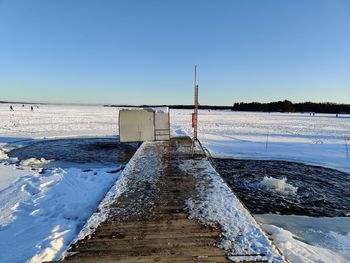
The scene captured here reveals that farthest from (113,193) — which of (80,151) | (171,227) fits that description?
(80,151)

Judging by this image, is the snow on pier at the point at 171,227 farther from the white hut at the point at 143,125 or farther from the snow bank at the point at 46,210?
the white hut at the point at 143,125

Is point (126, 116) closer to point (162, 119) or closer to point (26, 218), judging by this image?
point (162, 119)

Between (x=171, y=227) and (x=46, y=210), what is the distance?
10.7 feet

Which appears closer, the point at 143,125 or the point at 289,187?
the point at 289,187

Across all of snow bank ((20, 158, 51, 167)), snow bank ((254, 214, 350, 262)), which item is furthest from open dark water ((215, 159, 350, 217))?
snow bank ((20, 158, 51, 167))

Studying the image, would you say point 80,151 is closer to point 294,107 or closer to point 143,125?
point 143,125

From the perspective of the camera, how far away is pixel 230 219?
15.0 ft

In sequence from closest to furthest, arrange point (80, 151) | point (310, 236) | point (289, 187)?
point (310, 236)
point (289, 187)
point (80, 151)

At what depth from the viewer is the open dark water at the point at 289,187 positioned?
6.86 metres

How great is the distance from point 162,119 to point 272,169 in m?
6.42

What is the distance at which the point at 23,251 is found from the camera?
14.1ft

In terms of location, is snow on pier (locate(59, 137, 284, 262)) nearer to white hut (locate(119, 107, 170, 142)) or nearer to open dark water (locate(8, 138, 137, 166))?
open dark water (locate(8, 138, 137, 166))

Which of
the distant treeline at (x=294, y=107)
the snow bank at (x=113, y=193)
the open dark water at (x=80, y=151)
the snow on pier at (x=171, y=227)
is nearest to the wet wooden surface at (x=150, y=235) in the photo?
the snow on pier at (x=171, y=227)

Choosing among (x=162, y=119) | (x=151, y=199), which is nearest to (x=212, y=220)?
(x=151, y=199)
